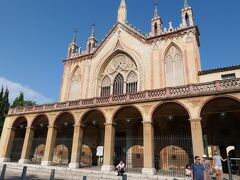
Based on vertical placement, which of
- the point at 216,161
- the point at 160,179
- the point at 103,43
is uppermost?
the point at 103,43

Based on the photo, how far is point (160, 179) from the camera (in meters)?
12.6

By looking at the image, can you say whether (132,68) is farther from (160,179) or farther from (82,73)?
(160,179)

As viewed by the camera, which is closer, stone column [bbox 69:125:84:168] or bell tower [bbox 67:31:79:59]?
stone column [bbox 69:125:84:168]

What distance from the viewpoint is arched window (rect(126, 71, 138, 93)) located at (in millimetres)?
22495

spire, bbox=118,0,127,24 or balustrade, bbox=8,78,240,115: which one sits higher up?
spire, bbox=118,0,127,24

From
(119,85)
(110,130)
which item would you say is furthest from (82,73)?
(110,130)

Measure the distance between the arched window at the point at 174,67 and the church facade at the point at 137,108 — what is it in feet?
0.34

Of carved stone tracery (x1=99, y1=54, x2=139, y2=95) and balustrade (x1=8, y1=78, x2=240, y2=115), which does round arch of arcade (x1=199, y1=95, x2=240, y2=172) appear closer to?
balustrade (x1=8, y1=78, x2=240, y2=115)

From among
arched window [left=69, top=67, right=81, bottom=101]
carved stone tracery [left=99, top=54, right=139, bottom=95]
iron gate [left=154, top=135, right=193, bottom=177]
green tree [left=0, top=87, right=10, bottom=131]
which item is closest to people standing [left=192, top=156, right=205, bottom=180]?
iron gate [left=154, top=135, right=193, bottom=177]

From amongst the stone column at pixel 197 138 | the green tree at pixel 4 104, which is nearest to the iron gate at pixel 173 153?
the stone column at pixel 197 138

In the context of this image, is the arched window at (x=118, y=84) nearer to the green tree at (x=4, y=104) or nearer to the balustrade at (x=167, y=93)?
the balustrade at (x=167, y=93)

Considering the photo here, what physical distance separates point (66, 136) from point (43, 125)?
315cm

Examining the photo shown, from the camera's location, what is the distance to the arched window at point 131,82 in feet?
73.8

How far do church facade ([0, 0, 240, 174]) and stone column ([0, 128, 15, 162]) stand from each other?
0.36ft
